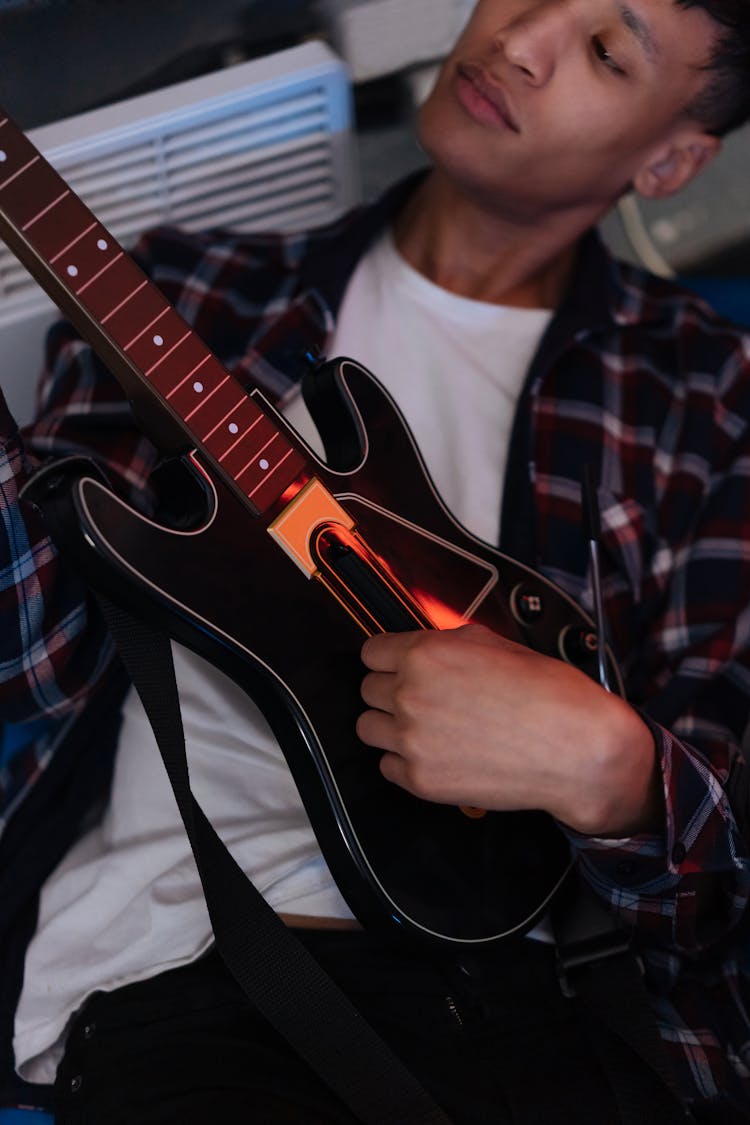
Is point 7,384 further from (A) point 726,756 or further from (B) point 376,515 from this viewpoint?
(A) point 726,756

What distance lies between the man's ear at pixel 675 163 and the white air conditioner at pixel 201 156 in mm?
371

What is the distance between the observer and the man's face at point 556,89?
1.02 meters

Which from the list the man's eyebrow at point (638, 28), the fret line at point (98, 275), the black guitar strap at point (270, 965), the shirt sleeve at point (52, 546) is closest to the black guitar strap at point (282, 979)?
the black guitar strap at point (270, 965)

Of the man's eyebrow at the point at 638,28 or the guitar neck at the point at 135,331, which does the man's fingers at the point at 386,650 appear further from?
the man's eyebrow at the point at 638,28

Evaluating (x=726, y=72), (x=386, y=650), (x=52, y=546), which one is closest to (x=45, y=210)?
(x=52, y=546)

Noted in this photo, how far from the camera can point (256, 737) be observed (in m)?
1.00

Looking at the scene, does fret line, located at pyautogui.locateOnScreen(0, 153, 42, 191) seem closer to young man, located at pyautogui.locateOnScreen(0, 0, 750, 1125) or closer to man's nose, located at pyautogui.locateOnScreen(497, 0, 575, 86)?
young man, located at pyautogui.locateOnScreen(0, 0, 750, 1125)

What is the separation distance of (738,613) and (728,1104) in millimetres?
451

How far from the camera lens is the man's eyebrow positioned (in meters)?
1.01

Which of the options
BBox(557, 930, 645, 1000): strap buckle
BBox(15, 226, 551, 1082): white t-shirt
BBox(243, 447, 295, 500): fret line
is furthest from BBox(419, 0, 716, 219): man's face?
BBox(557, 930, 645, 1000): strap buckle

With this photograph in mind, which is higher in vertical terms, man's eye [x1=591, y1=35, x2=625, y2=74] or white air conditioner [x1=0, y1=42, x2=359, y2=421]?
white air conditioner [x1=0, y1=42, x2=359, y2=421]

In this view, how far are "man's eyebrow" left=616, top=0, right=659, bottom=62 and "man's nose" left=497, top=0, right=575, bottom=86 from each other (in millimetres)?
47

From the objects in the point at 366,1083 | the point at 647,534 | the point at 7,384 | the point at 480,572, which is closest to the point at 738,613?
the point at 647,534

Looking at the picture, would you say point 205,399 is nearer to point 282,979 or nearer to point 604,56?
point 282,979
